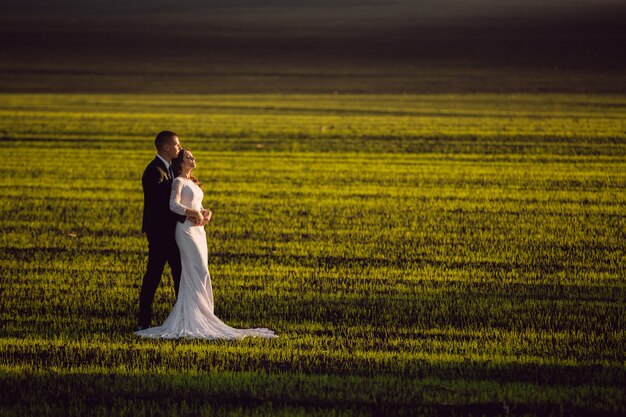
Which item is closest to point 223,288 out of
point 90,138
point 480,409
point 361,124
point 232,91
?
point 480,409

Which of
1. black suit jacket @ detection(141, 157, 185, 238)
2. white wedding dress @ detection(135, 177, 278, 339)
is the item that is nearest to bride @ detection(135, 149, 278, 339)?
white wedding dress @ detection(135, 177, 278, 339)

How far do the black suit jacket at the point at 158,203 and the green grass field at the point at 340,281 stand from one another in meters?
1.00

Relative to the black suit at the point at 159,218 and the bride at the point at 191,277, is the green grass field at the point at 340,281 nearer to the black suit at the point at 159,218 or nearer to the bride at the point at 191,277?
the bride at the point at 191,277

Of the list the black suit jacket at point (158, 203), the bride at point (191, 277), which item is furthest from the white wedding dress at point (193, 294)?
the black suit jacket at point (158, 203)

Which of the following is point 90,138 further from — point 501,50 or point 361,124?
point 501,50

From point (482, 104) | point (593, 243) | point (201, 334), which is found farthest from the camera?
point (482, 104)

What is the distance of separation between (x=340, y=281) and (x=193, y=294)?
11.3ft

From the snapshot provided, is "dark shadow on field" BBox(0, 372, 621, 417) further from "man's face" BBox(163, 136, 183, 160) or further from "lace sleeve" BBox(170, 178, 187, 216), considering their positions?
"man's face" BBox(163, 136, 183, 160)

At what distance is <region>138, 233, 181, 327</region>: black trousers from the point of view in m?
10.4

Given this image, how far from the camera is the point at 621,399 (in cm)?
810

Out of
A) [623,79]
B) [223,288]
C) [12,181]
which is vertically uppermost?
[623,79]

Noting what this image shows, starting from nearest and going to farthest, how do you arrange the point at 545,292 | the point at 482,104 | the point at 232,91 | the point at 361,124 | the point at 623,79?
the point at 545,292, the point at 361,124, the point at 482,104, the point at 232,91, the point at 623,79

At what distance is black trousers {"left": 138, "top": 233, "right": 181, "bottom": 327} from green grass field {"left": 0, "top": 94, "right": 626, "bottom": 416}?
1.53ft

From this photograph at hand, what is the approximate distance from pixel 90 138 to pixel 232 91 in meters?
27.1
